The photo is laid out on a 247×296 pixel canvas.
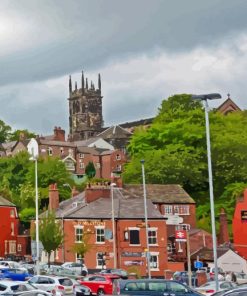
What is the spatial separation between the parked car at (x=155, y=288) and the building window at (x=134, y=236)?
35.3m

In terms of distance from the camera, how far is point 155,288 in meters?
33.5

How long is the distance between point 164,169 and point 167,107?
2222 centimetres

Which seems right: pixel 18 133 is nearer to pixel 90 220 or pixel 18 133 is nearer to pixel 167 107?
pixel 167 107

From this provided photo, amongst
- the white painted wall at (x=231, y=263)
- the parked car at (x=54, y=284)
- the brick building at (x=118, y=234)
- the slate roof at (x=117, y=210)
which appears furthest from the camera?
the slate roof at (x=117, y=210)

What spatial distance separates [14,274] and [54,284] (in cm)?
1028

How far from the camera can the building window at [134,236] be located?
69.5m

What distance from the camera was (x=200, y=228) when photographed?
8206 cm

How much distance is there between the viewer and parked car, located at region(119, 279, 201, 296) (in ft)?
108

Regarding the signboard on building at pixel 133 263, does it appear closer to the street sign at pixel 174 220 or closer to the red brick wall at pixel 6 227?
the street sign at pixel 174 220

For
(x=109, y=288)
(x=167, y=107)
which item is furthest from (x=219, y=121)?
(x=109, y=288)

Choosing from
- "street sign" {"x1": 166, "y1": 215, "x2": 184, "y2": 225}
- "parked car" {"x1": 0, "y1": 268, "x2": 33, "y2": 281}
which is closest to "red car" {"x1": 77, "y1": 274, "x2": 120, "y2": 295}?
"parked car" {"x1": 0, "y1": 268, "x2": 33, "y2": 281}

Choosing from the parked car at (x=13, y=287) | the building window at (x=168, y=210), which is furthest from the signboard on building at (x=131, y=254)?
the parked car at (x=13, y=287)

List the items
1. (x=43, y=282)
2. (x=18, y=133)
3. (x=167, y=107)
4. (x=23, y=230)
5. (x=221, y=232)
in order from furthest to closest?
(x=18, y=133) < (x=167, y=107) < (x=23, y=230) < (x=221, y=232) < (x=43, y=282)

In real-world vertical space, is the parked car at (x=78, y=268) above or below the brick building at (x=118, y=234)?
below
